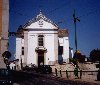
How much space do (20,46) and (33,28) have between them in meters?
6.24

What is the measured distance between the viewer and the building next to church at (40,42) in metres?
54.1

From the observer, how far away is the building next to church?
5412cm

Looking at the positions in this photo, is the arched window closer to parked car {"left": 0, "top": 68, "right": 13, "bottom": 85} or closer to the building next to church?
the building next to church

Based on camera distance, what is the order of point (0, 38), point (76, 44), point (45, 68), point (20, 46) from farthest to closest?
point (20, 46), point (45, 68), point (76, 44), point (0, 38)

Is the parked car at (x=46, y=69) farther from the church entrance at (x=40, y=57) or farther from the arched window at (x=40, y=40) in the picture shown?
the arched window at (x=40, y=40)

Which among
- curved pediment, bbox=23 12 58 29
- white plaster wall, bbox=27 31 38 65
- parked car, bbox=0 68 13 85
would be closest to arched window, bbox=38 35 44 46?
white plaster wall, bbox=27 31 38 65

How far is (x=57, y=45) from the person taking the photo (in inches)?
2152

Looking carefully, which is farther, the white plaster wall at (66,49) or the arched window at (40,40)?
the white plaster wall at (66,49)

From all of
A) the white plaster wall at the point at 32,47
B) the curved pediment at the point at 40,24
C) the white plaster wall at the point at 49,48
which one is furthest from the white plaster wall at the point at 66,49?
the white plaster wall at the point at 32,47

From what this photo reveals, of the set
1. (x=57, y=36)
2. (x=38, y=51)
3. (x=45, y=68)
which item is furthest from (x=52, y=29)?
(x=45, y=68)

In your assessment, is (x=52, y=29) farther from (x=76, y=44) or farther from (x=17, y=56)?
(x=76, y=44)

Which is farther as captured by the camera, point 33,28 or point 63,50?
point 63,50

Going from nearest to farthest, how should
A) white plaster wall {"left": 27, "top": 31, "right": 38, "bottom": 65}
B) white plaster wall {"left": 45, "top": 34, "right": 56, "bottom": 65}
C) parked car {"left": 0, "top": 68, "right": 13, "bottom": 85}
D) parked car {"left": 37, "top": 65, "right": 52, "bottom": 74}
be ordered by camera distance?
parked car {"left": 0, "top": 68, "right": 13, "bottom": 85}
parked car {"left": 37, "top": 65, "right": 52, "bottom": 74}
white plaster wall {"left": 27, "top": 31, "right": 38, "bottom": 65}
white plaster wall {"left": 45, "top": 34, "right": 56, "bottom": 65}

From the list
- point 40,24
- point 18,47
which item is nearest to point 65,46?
point 40,24
